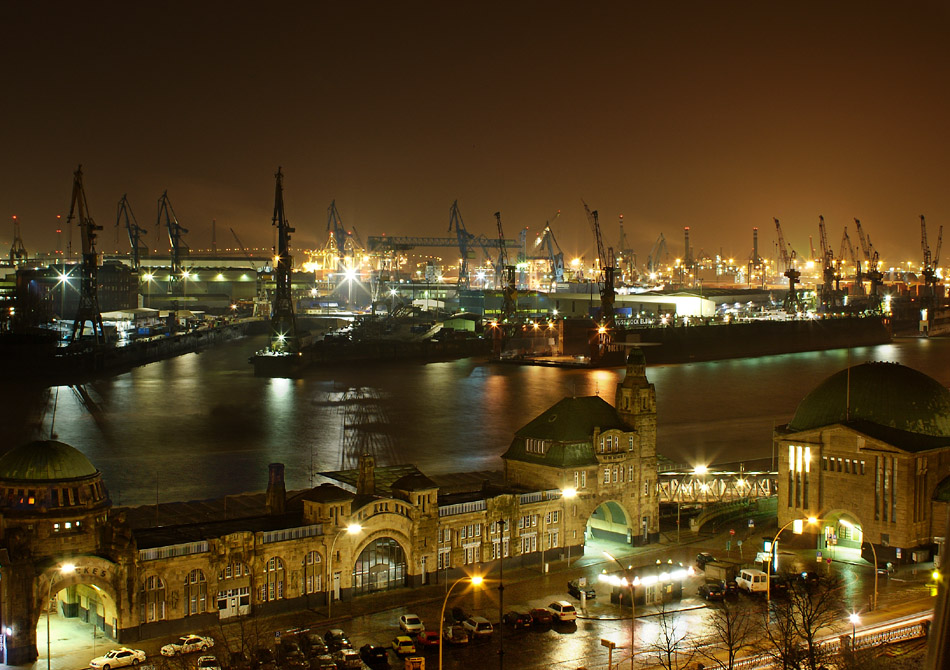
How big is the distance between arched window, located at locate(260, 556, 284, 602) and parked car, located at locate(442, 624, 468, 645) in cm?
325

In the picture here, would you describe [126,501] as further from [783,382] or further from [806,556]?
[783,382]

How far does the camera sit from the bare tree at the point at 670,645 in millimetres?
15250

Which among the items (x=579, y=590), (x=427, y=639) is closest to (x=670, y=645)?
(x=579, y=590)

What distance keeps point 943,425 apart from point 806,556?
13.8ft

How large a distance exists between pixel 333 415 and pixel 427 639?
3185 centimetres

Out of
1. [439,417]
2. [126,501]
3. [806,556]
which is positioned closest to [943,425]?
[806,556]

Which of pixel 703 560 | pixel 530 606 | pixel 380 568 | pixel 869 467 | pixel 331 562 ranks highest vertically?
pixel 869 467

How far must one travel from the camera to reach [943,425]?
75.2 feet

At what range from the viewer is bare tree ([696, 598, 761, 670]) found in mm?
15219

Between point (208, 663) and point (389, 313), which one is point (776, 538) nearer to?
point (208, 663)

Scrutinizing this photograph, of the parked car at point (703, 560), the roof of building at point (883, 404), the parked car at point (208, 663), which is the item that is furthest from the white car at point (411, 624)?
the roof of building at point (883, 404)

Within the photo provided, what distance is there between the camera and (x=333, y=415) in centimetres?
4759

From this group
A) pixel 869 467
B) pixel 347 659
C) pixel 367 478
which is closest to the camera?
pixel 347 659

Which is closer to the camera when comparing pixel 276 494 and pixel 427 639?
pixel 427 639
